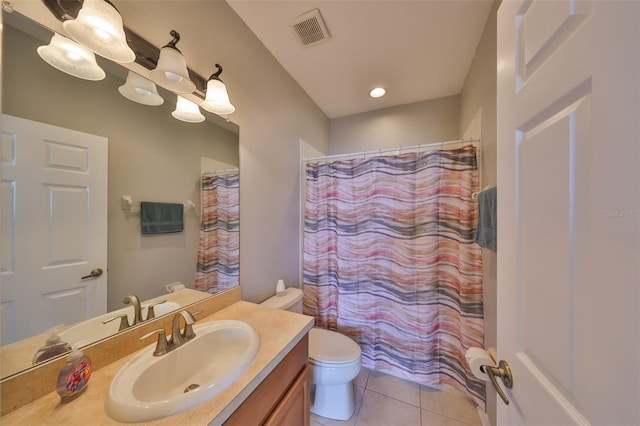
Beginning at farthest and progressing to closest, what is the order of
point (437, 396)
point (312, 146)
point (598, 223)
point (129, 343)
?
point (312, 146), point (437, 396), point (129, 343), point (598, 223)

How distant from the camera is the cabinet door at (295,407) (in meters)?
0.76

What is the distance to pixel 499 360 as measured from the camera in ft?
2.08

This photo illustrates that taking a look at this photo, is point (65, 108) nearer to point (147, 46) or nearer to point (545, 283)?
point (147, 46)

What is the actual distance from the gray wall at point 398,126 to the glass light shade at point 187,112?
68.6 inches

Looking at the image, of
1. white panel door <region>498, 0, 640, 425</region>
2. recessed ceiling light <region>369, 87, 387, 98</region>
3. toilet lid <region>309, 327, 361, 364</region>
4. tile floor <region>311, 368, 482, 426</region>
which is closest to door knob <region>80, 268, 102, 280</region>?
toilet lid <region>309, 327, 361, 364</region>

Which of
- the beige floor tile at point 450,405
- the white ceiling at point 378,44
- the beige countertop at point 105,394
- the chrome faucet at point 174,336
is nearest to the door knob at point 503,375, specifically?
the beige countertop at point 105,394

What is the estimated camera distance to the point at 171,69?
82 centimetres

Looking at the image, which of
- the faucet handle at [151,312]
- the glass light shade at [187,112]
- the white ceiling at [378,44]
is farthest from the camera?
the white ceiling at [378,44]

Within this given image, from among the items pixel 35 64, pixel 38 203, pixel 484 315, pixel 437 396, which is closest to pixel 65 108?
pixel 35 64

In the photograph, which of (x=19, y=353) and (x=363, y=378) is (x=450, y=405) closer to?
(x=363, y=378)

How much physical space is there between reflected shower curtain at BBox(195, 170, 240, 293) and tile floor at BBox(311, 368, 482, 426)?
1132 millimetres

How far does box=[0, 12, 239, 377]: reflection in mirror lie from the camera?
0.57 metres

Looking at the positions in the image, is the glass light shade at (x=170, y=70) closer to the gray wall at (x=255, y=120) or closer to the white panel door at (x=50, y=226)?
the gray wall at (x=255, y=120)

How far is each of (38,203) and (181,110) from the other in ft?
2.07
